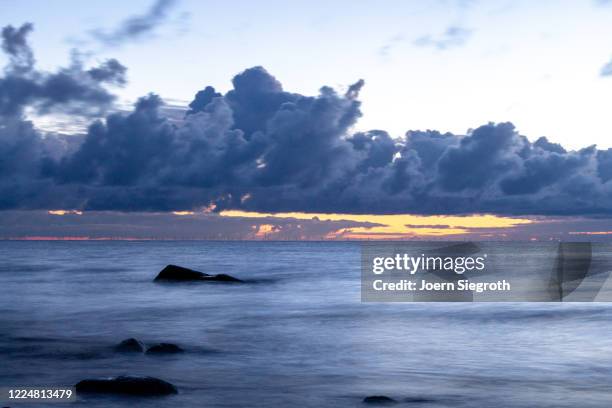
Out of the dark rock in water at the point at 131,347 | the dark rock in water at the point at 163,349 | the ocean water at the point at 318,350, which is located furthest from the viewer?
the dark rock in water at the point at 131,347

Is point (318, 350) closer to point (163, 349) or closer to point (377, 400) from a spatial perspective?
point (163, 349)

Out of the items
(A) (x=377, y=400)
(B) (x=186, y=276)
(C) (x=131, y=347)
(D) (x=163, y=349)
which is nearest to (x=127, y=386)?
(A) (x=377, y=400)

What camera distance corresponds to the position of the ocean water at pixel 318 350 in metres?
19.1

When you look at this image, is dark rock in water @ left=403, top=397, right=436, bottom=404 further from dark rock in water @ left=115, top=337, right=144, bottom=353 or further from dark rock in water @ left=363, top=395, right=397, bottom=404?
dark rock in water @ left=115, top=337, right=144, bottom=353

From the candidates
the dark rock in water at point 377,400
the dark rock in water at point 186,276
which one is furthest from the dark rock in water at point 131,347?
the dark rock in water at point 186,276

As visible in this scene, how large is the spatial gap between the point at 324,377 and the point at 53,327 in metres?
17.5

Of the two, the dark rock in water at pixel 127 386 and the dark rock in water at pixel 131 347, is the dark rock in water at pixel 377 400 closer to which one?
the dark rock in water at pixel 127 386

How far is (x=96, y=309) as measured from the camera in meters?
42.1

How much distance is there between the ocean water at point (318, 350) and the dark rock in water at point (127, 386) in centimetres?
38

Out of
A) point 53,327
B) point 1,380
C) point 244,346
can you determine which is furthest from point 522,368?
point 53,327

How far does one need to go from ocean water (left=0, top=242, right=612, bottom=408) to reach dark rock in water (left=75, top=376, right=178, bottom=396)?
0.38 m

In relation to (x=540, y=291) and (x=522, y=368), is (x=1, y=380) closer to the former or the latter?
(x=522, y=368)

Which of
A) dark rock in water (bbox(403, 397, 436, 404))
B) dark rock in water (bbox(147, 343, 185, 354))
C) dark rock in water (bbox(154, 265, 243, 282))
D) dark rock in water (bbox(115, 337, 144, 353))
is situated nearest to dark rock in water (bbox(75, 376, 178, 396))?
dark rock in water (bbox(147, 343, 185, 354))

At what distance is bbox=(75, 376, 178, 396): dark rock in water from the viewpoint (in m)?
17.3
